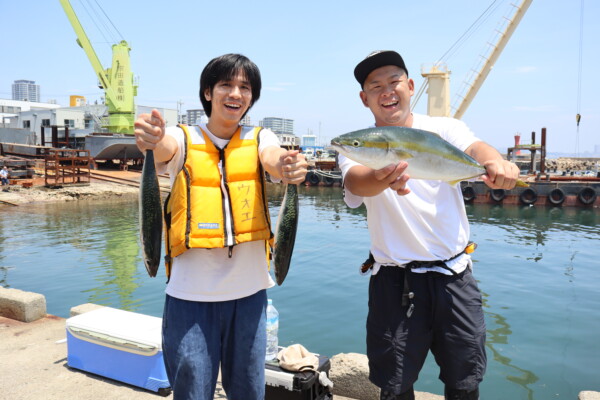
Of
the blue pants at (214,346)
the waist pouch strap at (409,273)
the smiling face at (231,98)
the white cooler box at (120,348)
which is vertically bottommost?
the white cooler box at (120,348)

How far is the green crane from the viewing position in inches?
1725

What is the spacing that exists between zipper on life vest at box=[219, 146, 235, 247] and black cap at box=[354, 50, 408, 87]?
1.15 m

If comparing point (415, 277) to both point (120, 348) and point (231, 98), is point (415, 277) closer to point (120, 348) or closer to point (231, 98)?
point (231, 98)

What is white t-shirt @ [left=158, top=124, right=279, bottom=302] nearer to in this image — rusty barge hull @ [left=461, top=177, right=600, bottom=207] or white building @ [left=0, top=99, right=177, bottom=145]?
rusty barge hull @ [left=461, top=177, right=600, bottom=207]

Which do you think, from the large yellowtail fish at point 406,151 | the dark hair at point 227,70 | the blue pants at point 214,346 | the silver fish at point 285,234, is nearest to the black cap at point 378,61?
the large yellowtail fish at point 406,151

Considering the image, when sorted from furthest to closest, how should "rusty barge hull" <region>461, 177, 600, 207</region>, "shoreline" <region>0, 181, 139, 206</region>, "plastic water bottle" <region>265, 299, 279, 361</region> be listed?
"rusty barge hull" <region>461, 177, 600, 207</region> < "shoreline" <region>0, 181, 139, 206</region> < "plastic water bottle" <region>265, 299, 279, 361</region>

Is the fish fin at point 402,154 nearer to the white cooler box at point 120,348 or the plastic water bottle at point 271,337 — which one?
the plastic water bottle at point 271,337

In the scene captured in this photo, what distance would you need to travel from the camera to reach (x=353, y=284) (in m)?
12.6

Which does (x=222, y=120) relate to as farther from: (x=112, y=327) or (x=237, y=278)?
(x=112, y=327)

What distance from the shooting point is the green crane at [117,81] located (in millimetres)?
43812

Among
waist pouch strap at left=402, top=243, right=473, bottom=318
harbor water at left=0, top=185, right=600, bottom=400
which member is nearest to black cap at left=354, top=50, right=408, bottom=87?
waist pouch strap at left=402, top=243, right=473, bottom=318

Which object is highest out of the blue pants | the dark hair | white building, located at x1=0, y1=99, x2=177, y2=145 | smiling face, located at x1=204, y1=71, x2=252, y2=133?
white building, located at x1=0, y1=99, x2=177, y2=145

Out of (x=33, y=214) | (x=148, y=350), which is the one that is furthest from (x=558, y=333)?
(x=33, y=214)

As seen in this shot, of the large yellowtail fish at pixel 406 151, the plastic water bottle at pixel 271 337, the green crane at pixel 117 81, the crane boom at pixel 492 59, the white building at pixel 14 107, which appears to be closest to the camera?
the large yellowtail fish at pixel 406 151
